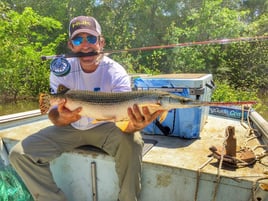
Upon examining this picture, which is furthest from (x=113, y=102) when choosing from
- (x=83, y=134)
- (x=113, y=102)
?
(x=83, y=134)

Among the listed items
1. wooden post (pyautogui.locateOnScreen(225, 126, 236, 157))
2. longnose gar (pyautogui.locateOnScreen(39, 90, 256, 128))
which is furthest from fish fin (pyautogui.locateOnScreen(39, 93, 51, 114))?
wooden post (pyautogui.locateOnScreen(225, 126, 236, 157))

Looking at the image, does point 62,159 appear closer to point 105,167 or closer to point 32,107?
point 105,167

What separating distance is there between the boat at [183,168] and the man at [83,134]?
0.65ft

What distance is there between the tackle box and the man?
1.90 feet

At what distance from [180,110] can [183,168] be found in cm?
88

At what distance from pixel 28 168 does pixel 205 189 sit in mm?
1452

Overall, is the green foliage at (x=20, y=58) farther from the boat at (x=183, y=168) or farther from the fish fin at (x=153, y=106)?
the fish fin at (x=153, y=106)

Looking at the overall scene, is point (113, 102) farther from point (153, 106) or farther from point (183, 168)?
point (183, 168)

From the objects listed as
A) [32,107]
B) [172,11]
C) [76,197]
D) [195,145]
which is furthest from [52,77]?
[172,11]

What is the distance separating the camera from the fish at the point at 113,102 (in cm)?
190

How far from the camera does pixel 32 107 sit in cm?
1159

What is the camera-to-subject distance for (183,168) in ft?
7.80

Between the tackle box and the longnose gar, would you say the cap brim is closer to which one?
the longnose gar

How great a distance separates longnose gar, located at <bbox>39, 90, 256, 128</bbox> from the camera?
1896mm
